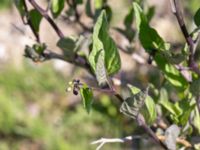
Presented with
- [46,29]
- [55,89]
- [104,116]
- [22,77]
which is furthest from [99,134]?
[46,29]

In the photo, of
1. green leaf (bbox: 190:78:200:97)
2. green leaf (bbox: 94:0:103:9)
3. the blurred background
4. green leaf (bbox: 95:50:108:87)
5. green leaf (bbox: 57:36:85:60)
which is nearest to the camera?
green leaf (bbox: 95:50:108:87)

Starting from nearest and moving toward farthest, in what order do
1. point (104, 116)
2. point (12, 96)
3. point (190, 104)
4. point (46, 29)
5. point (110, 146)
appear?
1. point (190, 104)
2. point (110, 146)
3. point (104, 116)
4. point (12, 96)
5. point (46, 29)

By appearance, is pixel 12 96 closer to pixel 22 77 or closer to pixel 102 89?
pixel 22 77

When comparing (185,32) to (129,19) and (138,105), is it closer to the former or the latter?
(138,105)

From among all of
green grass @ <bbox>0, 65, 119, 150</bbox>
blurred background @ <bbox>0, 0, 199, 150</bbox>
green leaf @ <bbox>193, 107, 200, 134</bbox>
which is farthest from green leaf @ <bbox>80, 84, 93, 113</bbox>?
green grass @ <bbox>0, 65, 119, 150</bbox>

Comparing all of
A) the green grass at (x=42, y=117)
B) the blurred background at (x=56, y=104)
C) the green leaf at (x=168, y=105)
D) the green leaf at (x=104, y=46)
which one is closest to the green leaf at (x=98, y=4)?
the green leaf at (x=168, y=105)

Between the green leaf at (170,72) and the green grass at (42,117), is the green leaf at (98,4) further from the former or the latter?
the green grass at (42,117)

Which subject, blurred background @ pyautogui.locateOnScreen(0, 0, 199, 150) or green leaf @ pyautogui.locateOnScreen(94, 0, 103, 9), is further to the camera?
blurred background @ pyautogui.locateOnScreen(0, 0, 199, 150)

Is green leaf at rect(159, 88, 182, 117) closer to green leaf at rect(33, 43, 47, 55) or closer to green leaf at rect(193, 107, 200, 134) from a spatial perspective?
green leaf at rect(193, 107, 200, 134)
